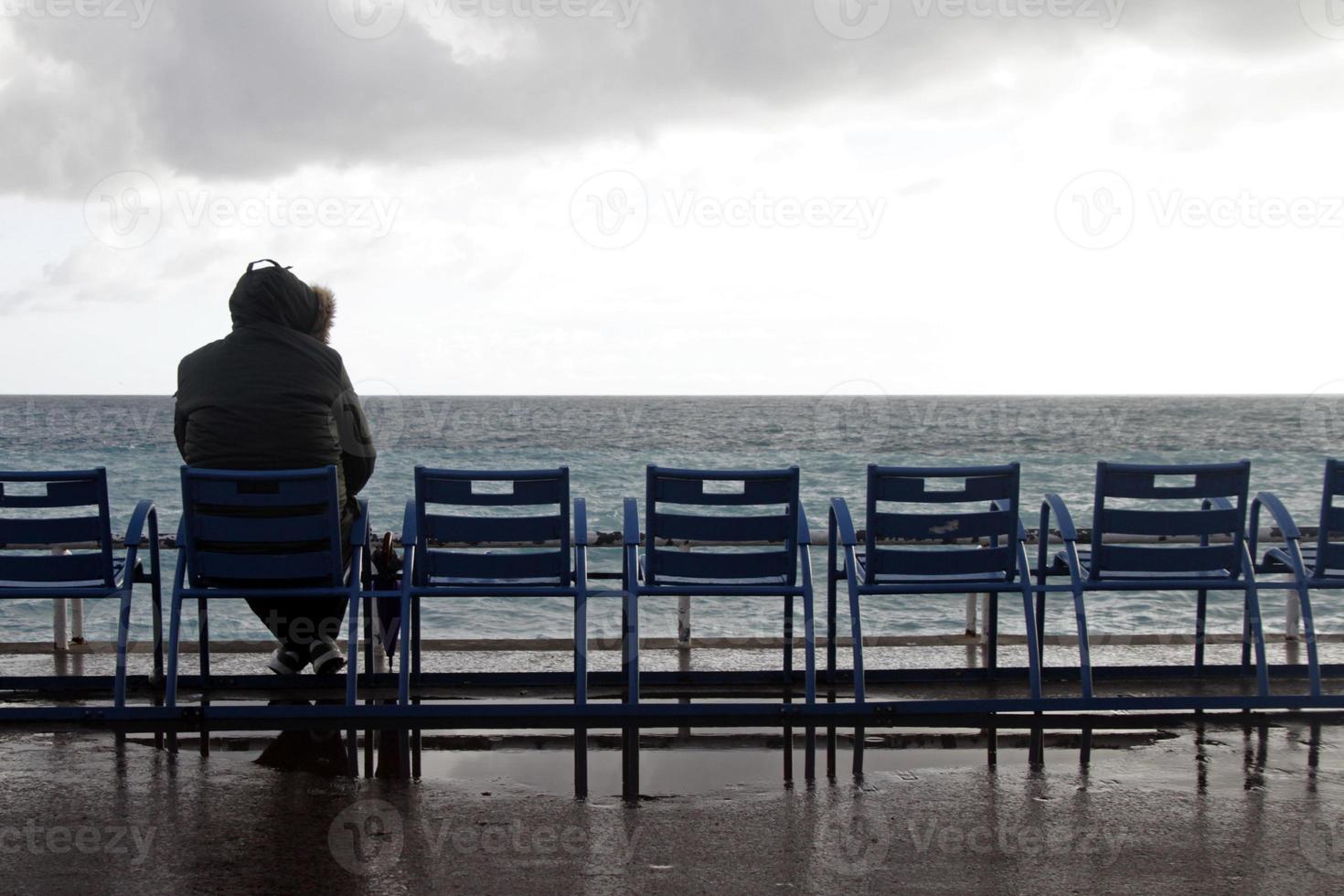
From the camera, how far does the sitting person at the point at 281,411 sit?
18.3ft

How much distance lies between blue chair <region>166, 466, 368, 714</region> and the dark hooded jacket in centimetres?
27

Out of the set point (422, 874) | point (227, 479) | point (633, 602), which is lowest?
point (422, 874)

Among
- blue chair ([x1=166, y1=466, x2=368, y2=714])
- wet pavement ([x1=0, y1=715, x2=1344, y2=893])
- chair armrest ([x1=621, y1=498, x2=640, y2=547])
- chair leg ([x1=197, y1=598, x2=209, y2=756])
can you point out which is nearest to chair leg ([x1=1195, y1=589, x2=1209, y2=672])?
wet pavement ([x1=0, y1=715, x2=1344, y2=893])

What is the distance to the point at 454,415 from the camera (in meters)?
96.9

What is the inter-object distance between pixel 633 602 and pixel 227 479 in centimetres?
185

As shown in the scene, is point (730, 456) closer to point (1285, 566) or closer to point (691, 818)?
point (1285, 566)

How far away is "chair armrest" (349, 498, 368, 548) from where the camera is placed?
5.61m

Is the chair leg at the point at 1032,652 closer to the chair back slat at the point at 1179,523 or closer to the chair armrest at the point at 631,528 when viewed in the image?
the chair back slat at the point at 1179,523

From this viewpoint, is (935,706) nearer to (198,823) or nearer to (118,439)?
(198,823)

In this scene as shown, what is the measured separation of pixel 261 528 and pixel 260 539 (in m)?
0.05

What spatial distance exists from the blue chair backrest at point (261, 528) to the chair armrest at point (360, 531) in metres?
0.21

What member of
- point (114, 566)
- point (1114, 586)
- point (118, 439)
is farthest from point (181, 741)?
point (118, 439)

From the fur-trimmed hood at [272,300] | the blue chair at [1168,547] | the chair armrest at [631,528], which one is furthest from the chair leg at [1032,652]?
the fur-trimmed hood at [272,300]

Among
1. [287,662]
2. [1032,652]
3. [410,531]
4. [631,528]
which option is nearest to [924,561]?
[1032,652]
